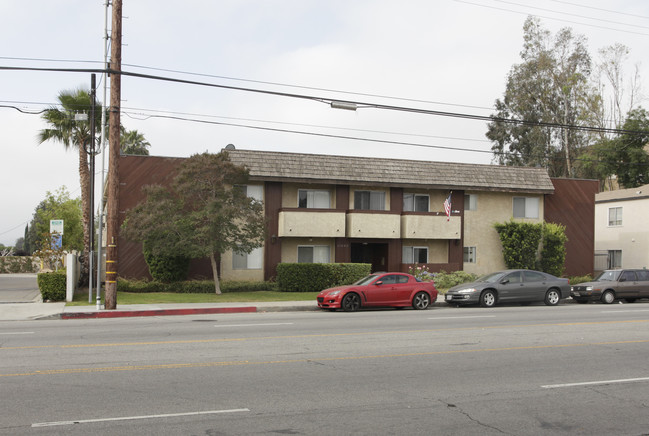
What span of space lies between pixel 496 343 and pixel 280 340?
450 centimetres

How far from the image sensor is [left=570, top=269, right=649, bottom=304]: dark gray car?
81.8 ft

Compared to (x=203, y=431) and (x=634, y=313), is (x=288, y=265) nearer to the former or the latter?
(x=634, y=313)

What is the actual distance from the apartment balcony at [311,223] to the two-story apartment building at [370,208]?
0.05m

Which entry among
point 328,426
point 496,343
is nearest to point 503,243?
point 496,343

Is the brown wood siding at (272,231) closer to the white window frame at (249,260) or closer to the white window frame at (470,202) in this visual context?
the white window frame at (249,260)

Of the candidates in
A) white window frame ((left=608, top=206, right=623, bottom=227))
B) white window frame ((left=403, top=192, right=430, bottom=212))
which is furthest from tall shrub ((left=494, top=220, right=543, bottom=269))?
white window frame ((left=608, top=206, right=623, bottom=227))

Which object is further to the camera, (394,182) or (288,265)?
(394,182)

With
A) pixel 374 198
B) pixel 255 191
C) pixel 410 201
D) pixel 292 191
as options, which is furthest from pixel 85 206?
pixel 410 201

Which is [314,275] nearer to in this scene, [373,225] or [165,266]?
[373,225]

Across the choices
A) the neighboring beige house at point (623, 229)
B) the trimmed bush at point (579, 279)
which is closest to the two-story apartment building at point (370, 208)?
the trimmed bush at point (579, 279)

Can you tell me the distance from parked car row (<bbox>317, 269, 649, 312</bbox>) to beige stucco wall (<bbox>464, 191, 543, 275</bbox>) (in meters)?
7.54

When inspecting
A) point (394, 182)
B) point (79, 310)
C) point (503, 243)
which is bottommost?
point (79, 310)

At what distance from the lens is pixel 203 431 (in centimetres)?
627

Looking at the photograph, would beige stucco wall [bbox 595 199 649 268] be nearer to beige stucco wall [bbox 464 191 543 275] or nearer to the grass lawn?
beige stucco wall [bbox 464 191 543 275]
